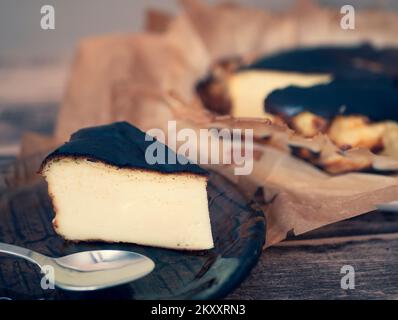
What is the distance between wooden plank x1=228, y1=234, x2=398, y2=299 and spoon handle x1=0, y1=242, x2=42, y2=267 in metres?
0.21

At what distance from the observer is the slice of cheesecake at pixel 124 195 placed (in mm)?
669

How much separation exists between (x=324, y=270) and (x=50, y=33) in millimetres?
987

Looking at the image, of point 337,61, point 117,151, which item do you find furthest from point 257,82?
point 117,151

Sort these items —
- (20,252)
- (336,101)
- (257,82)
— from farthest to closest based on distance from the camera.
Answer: (257,82) → (336,101) → (20,252)

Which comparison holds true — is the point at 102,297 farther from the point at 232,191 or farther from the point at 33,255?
the point at 232,191

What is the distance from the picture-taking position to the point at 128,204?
0.69 meters

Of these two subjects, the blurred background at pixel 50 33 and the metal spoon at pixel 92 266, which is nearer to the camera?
the metal spoon at pixel 92 266

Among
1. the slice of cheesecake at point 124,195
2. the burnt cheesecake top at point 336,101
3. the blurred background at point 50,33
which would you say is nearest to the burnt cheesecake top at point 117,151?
the slice of cheesecake at point 124,195

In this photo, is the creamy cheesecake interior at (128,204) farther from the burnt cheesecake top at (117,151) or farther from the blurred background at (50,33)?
the blurred background at (50,33)

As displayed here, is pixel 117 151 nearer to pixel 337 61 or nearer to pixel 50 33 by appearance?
pixel 337 61

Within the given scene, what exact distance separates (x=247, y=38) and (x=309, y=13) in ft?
0.51

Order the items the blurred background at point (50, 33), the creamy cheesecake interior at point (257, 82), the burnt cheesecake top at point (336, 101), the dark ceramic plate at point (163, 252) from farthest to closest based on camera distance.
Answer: the blurred background at point (50, 33)
the creamy cheesecake interior at point (257, 82)
the burnt cheesecake top at point (336, 101)
the dark ceramic plate at point (163, 252)

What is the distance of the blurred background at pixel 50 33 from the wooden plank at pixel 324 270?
0.70 m

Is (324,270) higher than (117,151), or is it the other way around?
(117,151)
